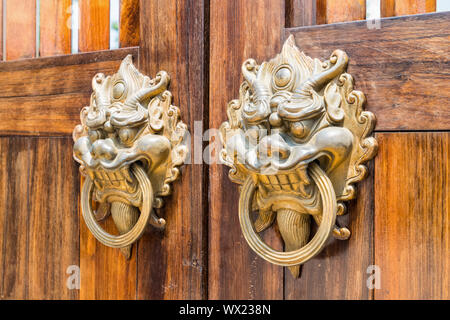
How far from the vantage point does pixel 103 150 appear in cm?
57

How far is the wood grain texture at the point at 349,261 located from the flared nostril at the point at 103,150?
26 centimetres

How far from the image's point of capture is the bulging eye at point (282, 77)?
0.50 m

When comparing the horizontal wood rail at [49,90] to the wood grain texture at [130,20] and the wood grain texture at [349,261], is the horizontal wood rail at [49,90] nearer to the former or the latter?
the wood grain texture at [130,20]

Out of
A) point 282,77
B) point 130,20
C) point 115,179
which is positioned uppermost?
point 130,20

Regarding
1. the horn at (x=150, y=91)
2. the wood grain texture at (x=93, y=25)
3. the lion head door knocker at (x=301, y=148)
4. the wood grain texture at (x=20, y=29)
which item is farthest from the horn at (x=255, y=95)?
the wood grain texture at (x=20, y=29)

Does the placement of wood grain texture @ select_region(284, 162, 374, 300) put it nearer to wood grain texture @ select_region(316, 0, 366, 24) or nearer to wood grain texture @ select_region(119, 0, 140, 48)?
wood grain texture @ select_region(316, 0, 366, 24)

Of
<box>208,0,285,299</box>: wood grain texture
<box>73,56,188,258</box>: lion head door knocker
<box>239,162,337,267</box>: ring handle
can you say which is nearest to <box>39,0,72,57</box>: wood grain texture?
<box>73,56,188,258</box>: lion head door knocker

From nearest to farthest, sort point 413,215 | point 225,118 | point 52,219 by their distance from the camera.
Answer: point 413,215, point 225,118, point 52,219

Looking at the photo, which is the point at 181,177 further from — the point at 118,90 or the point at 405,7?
the point at 405,7

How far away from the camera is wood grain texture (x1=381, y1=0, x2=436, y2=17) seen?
1.56ft

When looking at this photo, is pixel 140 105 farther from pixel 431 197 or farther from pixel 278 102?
pixel 431 197

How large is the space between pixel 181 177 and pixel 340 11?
263mm

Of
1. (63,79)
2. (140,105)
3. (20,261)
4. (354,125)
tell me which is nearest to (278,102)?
(354,125)

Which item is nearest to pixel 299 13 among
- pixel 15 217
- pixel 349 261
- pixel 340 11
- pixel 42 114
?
pixel 340 11
